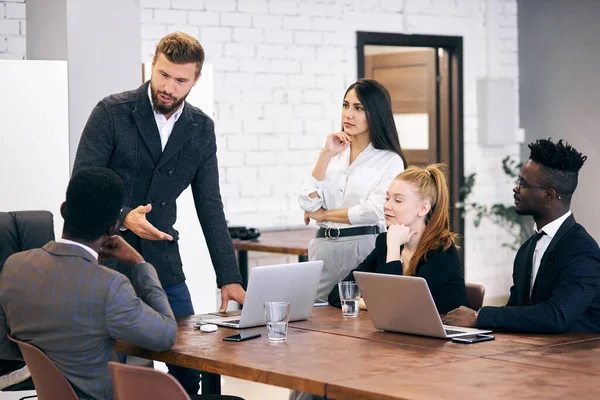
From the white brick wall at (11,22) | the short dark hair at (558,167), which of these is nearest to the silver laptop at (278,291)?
the short dark hair at (558,167)

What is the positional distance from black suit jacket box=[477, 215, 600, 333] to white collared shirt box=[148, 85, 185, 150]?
4.10 ft

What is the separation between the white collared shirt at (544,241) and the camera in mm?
2975

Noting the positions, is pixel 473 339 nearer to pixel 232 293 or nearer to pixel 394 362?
pixel 394 362

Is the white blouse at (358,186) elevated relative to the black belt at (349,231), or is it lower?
elevated

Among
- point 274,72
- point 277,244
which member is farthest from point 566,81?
point 277,244

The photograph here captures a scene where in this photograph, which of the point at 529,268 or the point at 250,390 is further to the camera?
the point at 250,390

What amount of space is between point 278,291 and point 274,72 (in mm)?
3628

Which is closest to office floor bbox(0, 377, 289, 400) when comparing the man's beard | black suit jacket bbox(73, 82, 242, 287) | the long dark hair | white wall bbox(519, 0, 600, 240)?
the long dark hair

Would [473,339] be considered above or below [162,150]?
below

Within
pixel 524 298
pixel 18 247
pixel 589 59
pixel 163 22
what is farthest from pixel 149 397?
pixel 589 59

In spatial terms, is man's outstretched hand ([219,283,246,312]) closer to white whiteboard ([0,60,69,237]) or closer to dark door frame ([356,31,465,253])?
white whiteboard ([0,60,69,237])

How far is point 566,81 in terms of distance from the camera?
24.1 feet

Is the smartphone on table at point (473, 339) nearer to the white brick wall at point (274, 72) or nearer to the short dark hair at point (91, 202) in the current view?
the short dark hair at point (91, 202)

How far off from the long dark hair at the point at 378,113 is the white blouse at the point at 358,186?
0.04 meters
